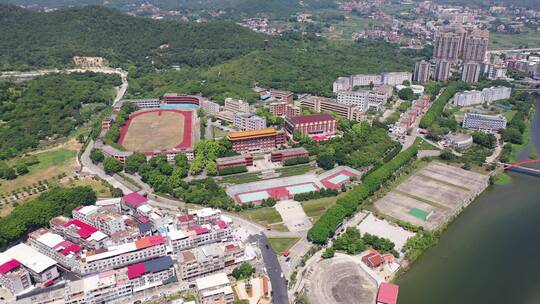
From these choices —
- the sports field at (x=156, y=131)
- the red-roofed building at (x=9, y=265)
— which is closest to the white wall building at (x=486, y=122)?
the sports field at (x=156, y=131)

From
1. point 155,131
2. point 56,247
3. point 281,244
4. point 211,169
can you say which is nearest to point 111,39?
point 155,131

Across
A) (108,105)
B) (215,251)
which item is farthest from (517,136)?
(108,105)

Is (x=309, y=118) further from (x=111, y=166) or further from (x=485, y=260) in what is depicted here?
(x=485, y=260)

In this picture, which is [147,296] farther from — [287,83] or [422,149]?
[287,83]

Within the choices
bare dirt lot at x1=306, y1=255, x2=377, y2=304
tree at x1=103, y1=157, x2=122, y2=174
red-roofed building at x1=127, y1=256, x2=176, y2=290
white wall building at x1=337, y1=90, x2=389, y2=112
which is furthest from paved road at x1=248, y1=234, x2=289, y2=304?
white wall building at x1=337, y1=90, x2=389, y2=112

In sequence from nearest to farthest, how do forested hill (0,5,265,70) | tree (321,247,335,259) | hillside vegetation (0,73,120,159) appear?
tree (321,247,335,259), hillside vegetation (0,73,120,159), forested hill (0,5,265,70)

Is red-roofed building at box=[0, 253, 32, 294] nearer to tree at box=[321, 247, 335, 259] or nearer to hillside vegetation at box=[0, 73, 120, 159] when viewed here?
tree at box=[321, 247, 335, 259]

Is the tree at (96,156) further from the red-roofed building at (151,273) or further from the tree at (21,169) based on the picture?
the red-roofed building at (151,273)
